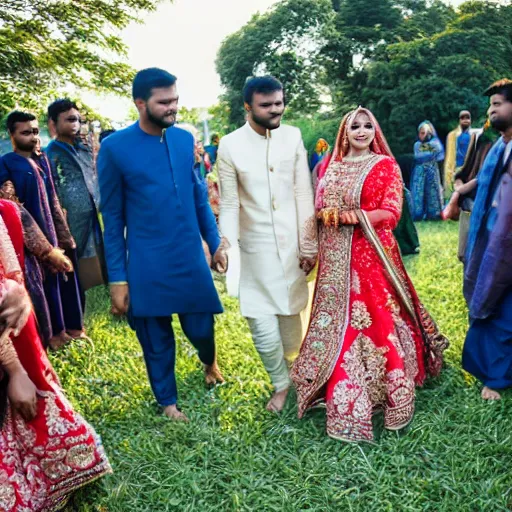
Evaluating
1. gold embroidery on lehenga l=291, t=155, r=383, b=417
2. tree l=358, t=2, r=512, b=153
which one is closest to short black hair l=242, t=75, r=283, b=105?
gold embroidery on lehenga l=291, t=155, r=383, b=417

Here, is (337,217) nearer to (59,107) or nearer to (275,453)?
(275,453)

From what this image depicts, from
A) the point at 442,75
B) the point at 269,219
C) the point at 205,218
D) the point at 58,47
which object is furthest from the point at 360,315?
the point at 442,75

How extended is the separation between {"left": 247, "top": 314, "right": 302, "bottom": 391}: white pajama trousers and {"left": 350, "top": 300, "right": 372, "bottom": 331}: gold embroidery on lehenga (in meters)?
0.49

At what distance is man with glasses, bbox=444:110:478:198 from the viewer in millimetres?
10742

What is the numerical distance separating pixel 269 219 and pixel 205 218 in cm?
40

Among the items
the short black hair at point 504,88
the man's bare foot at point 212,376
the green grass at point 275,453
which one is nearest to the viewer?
the green grass at point 275,453

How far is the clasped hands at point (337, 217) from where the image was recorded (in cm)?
312

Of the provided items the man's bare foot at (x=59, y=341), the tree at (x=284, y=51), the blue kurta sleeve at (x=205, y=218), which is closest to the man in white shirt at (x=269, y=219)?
the blue kurta sleeve at (x=205, y=218)

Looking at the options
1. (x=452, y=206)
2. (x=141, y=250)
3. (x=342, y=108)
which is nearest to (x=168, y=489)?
(x=141, y=250)

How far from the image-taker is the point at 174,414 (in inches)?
136

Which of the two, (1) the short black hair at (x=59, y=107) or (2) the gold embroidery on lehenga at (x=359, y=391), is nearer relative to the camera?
(2) the gold embroidery on lehenga at (x=359, y=391)

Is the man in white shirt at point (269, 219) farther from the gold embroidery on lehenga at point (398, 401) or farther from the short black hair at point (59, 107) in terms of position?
the short black hair at point (59, 107)

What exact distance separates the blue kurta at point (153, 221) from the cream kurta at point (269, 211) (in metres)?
0.22

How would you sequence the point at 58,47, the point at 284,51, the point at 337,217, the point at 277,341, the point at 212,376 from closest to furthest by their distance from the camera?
1. the point at 337,217
2. the point at 277,341
3. the point at 212,376
4. the point at 58,47
5. the point at 284,51
